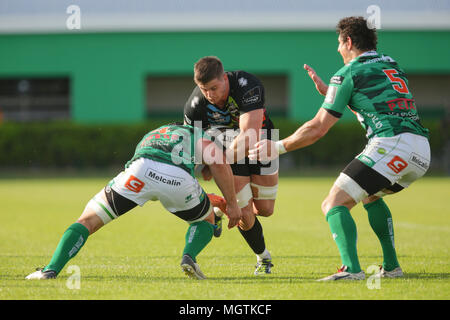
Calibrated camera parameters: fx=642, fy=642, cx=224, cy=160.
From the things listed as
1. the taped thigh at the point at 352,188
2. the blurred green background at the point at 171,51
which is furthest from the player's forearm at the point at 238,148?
the blurred green background at the point at 171,51

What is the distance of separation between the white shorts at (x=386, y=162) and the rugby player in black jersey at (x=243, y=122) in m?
1.24

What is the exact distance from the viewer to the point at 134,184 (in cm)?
567

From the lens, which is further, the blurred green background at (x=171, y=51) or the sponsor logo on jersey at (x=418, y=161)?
the blurred green background at (x=171, y=51)

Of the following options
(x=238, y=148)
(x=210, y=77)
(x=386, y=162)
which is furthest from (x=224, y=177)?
(x=386, y=162)

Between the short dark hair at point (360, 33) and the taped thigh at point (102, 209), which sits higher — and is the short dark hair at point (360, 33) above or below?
above

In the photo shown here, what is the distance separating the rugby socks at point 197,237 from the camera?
5812 mm

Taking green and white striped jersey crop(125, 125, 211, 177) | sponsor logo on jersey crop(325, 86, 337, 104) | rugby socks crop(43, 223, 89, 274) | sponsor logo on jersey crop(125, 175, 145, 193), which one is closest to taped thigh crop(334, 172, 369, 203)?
sponsor logo on jersey crop(325, 86, 337, 104)

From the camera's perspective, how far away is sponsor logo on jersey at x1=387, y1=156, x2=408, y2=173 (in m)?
5.55

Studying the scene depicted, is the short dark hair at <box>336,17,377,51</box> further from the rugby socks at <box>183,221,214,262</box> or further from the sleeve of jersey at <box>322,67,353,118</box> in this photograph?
the rugby socks at <box>183,221,214,262</box>

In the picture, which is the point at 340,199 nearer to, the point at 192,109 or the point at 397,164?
the point at 397,164

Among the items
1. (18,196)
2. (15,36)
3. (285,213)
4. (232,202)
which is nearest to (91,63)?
(15,36)

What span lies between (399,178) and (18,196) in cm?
1303

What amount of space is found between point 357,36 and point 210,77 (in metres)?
1.40

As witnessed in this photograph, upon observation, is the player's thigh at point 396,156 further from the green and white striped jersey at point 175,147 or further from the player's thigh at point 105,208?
the player's thigh at point 105,208
